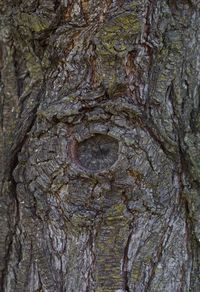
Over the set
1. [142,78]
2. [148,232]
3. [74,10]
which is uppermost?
[74,10]

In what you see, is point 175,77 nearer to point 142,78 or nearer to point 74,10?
point 142,78

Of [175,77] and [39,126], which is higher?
[175,77]

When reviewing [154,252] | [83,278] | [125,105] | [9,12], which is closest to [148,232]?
[154,252]

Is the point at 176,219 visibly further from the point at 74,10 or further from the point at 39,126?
the point at 74,10

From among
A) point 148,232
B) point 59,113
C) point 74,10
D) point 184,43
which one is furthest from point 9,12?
point 148,232

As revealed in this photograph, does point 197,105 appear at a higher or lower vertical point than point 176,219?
higher

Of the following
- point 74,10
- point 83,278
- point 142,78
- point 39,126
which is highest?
point 74,10
